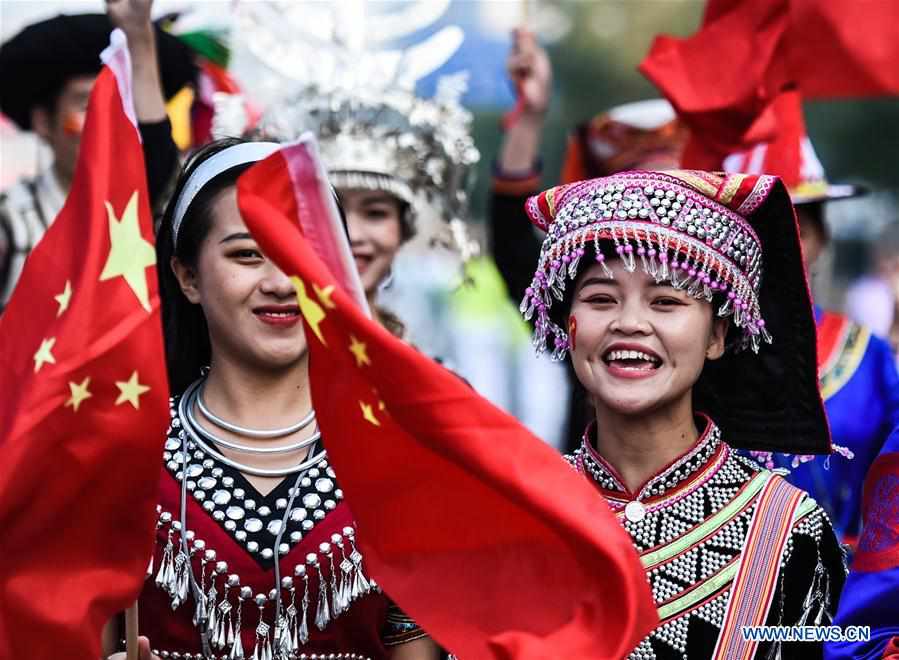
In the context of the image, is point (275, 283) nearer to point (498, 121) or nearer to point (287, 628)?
point (287, 628)

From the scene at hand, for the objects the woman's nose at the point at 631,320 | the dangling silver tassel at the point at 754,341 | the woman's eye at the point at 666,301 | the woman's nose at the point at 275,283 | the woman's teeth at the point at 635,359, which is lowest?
the woman's teeth at the point at 635,359

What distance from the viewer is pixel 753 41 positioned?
5.27 metres

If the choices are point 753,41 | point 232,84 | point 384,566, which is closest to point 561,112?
point 232,84

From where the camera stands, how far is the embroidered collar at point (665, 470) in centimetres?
380

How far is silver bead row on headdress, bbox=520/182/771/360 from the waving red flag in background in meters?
1.45

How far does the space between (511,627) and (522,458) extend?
0.35 m

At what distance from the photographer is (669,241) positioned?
144 inches

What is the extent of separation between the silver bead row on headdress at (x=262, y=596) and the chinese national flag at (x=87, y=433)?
0.38 m

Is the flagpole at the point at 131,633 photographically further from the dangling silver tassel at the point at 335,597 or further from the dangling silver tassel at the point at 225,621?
the dangling silver tassel at the point at 335,597

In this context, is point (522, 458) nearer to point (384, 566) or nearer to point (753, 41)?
point (384, 566)

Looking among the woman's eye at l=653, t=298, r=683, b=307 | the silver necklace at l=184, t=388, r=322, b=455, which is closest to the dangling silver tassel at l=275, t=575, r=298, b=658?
the silver necklace at l=184, t=388, r=322, b=455

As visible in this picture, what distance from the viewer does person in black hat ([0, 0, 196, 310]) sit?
582 cm

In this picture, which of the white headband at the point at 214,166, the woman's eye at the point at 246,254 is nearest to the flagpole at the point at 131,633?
the woman's eye at the point at 246,254

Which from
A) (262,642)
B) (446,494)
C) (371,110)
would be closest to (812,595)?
(446,494)
